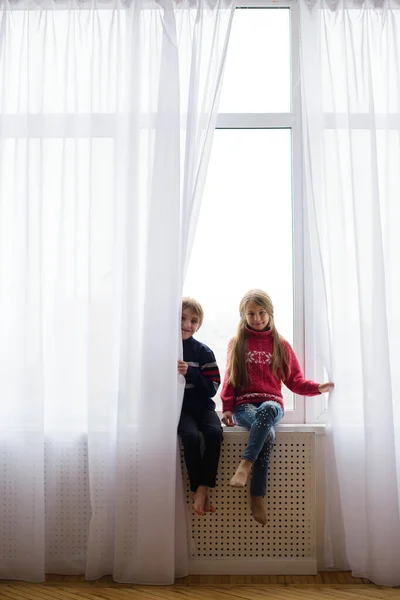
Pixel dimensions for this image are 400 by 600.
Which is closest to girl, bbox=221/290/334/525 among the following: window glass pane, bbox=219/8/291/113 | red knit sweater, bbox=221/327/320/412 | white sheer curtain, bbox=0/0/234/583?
red knit sweater, bbox=221/327/320/412

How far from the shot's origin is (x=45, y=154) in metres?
3.04

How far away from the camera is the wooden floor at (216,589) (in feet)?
8.86

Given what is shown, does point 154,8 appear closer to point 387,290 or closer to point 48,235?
point 48,235

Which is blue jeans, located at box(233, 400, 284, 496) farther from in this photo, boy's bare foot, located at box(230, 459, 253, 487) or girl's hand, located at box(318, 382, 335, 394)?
girl's hand, located at box(318, 382, 335, 394)

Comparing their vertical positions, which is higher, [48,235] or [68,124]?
[68,124]

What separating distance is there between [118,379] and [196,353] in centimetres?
40

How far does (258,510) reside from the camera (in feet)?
9.38

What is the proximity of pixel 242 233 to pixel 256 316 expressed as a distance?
0.48 metres

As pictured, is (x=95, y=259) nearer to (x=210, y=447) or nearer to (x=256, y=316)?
(x=256, y=316)

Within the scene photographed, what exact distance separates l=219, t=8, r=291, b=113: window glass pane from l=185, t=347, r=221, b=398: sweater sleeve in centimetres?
130

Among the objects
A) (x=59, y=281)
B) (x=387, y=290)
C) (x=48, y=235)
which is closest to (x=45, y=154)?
(x=48, y=235)

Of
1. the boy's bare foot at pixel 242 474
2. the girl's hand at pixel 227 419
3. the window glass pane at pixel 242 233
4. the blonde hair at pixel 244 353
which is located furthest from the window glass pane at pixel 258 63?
the boy's bare foot at pixel 242 474

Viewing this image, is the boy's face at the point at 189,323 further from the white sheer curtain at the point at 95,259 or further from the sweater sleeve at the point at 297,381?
the sweater sleeve at the point at 297,381

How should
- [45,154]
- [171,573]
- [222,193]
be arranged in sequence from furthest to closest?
[222,193] → [45,154] → [171,573]
